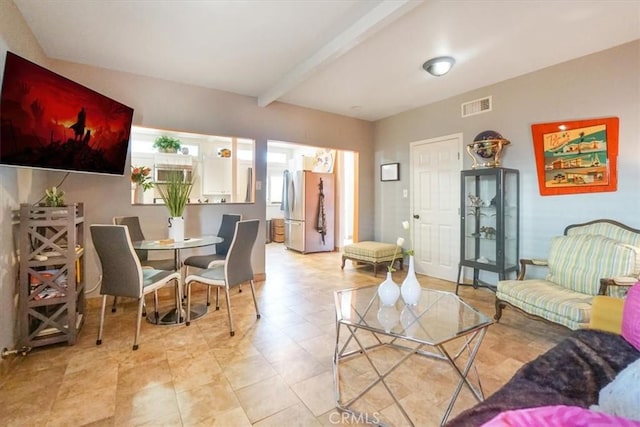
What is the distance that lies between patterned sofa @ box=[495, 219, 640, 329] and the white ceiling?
1735 millimetres

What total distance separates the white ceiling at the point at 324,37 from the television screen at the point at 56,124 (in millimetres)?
581

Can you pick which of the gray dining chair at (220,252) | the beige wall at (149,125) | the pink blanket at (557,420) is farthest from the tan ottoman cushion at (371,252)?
the pink blanket at (557,420)

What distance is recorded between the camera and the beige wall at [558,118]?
8.94ft

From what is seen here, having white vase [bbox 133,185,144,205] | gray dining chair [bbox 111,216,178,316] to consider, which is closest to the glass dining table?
gray dining chair [bbox 111,216,178,316]

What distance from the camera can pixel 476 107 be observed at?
152 inches

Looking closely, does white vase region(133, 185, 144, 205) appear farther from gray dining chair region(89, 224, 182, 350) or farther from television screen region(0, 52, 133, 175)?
gray dining chair region(89, 224, 182, 350)

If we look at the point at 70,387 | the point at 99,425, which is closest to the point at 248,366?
the point at 99,425

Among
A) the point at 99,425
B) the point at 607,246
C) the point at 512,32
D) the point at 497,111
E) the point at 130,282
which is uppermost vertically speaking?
the point at 512,32

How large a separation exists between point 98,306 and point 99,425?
203 cm

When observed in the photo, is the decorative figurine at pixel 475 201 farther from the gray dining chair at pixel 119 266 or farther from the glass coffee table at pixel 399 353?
the gray dining chair at pixel 119 266

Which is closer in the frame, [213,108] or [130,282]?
[130,282]

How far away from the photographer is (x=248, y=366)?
204 cm

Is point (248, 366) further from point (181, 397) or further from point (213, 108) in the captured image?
point (213, 108)

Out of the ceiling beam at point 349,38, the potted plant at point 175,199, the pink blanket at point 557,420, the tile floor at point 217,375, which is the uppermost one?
the ceiling beam at point 349,38
